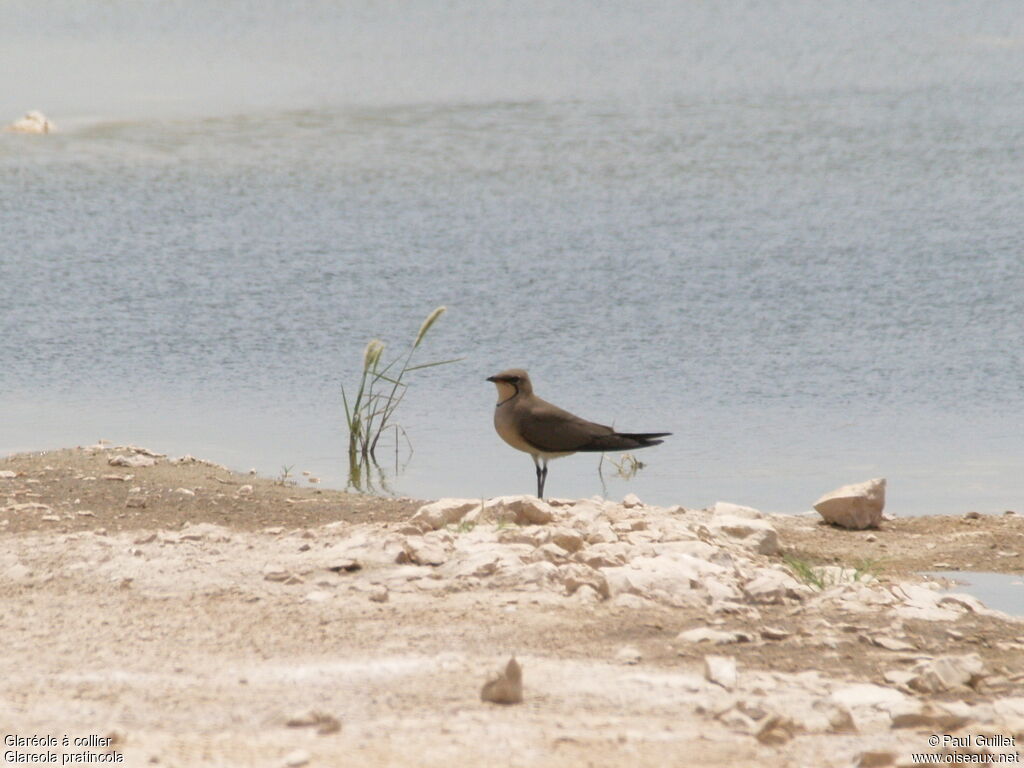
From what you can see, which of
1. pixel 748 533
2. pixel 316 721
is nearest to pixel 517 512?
pixel 748 533

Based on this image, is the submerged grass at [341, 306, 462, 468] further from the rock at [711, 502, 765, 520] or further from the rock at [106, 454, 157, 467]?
the rock at [711, 502, 765, 520]

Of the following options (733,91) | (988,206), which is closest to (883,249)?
(988,206)

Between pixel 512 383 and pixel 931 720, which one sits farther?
pixel 512 383

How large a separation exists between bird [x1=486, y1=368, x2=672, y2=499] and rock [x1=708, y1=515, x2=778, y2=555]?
1248 mm

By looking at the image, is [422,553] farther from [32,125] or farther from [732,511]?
[32,125]

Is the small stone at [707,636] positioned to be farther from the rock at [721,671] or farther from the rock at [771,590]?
the rock at [771,590]

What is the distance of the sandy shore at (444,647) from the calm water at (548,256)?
79.4 inches

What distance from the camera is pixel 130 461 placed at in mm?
7715

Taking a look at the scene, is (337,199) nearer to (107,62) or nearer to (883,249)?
(883,249)

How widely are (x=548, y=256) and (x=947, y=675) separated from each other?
7.78m

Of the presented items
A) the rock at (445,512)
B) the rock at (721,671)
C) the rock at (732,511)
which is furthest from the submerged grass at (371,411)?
the rock at (721,671)

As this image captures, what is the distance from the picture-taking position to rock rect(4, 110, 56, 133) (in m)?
16.6

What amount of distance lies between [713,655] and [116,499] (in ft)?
10.7

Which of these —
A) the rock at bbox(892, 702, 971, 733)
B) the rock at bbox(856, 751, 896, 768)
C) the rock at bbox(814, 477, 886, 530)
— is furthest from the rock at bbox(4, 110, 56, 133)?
the rock at bbox(856, 751, 896, 768)
